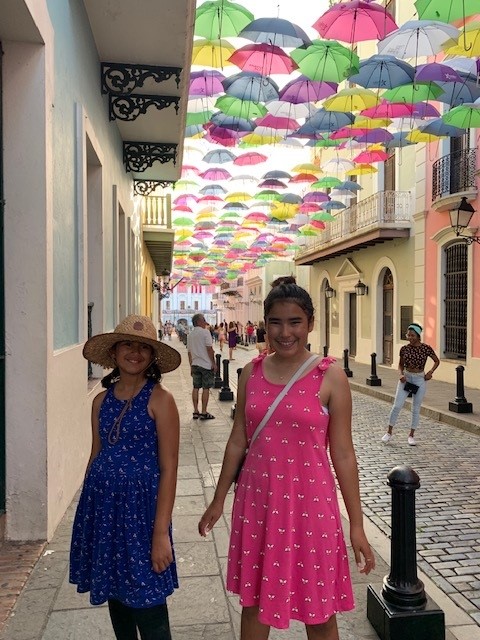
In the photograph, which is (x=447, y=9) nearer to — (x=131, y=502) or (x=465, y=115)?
(x=465, y=115)

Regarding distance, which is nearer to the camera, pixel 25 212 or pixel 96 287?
pixel 25 212

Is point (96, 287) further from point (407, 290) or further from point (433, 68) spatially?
point (407, 290)

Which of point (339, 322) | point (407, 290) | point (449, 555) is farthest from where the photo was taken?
point (339, 322)

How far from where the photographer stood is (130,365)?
2.31 metres

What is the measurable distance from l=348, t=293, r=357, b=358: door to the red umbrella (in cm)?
1523

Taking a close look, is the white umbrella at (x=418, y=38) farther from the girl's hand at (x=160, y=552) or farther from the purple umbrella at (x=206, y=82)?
the girl's hand at (x=160, y=552)

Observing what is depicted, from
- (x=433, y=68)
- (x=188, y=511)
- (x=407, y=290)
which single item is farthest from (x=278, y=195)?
(x=188, y=511)

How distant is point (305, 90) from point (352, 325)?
14.9 meters

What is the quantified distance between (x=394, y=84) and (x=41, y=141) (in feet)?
20.6

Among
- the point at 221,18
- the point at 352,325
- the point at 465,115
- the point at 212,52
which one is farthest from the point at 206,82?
the point at 352,325

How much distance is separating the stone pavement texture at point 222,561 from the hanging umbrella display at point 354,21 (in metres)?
5.60

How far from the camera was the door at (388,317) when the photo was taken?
A: 18748 mm

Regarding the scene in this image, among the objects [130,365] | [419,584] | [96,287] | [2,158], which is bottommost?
[419,584]

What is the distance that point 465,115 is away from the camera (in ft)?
28.5
